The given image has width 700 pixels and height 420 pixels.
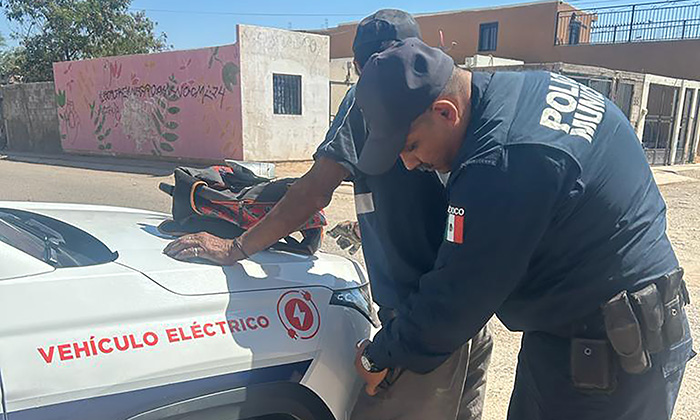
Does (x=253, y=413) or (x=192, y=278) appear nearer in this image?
(x=253, y=413)

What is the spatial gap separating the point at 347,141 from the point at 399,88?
1.97 feet

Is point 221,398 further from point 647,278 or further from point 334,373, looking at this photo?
point 647,278

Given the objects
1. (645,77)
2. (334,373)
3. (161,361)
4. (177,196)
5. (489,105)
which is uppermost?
(645,77)

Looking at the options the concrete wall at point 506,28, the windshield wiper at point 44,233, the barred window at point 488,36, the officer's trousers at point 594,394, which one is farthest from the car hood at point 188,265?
the barred window at point 488,36

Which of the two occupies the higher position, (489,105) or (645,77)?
(645,77)

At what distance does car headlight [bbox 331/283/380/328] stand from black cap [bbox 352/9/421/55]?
37.3 inches

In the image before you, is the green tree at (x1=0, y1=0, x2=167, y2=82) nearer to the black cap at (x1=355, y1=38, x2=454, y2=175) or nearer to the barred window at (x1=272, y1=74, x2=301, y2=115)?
the barred window at (x1=272, y1=74, x2=301, y2=115)

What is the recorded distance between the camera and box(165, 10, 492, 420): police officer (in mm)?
1749

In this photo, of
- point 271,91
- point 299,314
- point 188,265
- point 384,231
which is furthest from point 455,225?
point 271,91

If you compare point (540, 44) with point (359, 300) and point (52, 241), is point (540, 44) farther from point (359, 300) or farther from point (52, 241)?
point (52, 241)

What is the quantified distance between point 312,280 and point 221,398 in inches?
20.7

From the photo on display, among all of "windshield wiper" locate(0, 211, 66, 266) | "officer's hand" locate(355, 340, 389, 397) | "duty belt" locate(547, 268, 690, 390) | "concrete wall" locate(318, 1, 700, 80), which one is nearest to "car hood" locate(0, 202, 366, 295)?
"windshield wiper" locate(0, 211, 66, 266)

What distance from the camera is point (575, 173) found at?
130cm

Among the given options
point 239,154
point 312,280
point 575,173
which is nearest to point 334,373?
point 312,280
